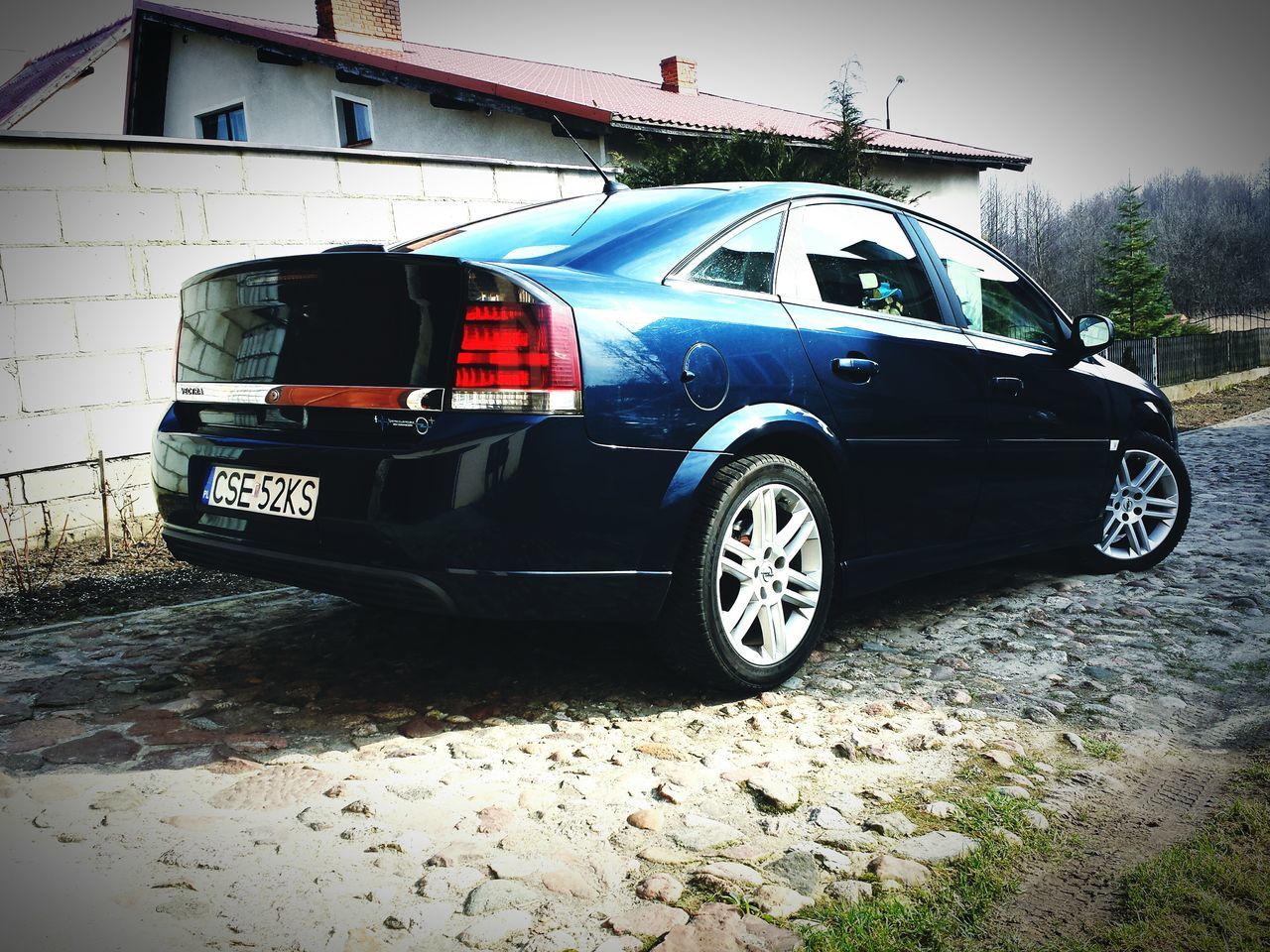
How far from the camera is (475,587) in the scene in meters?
2.74

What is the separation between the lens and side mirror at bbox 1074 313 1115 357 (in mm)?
4523

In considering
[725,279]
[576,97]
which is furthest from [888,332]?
[576,97]

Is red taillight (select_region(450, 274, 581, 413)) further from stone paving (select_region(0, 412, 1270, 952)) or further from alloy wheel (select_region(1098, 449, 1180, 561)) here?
alloy wheel (select_region(1098, 449, 1180, 561))

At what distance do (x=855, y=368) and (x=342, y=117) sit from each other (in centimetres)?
1595

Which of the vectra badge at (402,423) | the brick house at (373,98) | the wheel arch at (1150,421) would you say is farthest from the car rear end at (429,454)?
the brick house at (373,98)

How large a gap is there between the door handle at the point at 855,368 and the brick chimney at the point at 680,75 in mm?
21375

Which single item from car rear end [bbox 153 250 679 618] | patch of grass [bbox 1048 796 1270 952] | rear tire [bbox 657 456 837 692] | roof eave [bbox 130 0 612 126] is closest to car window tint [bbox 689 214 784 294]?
rear tire [bbox 657 456 837 692]

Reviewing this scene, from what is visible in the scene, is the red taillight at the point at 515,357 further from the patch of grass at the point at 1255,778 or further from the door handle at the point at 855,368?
the patch of grass at the point at 1255,778

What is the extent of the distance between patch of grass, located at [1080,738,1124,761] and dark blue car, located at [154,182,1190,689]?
2.96 feet

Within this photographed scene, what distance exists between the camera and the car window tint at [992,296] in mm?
4184

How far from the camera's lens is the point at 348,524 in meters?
2.82

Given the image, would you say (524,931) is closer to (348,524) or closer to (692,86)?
(348,524)

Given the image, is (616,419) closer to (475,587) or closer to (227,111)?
(475,587)

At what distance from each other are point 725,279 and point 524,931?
203 cm
